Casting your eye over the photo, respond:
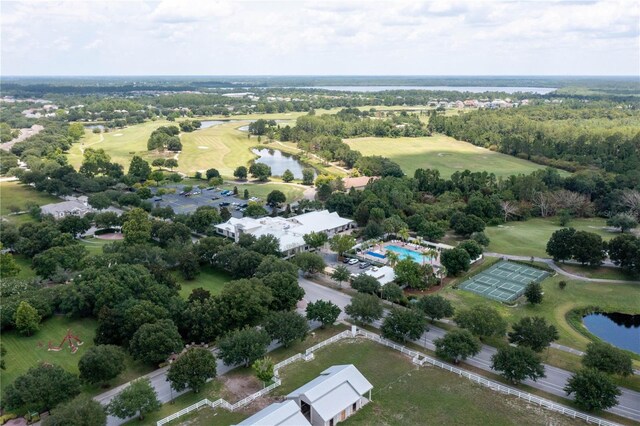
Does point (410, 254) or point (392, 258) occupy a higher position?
point (392, 258)

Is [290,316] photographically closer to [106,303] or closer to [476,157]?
[106,303]

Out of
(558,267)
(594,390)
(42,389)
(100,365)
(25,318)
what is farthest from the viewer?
(558,267)

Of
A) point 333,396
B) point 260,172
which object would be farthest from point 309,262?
point 260,172

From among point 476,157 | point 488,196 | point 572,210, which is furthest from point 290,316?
point 476,157

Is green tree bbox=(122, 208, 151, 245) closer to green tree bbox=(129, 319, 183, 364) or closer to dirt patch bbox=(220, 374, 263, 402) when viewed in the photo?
green tree bbox=(129, 319, 183, 364)

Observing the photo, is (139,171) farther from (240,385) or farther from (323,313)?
(240,385)

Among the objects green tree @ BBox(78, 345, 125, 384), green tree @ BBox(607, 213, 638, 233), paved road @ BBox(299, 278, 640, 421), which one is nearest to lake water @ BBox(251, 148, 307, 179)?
green tree @ BBox(607, 213, 638, 233)
